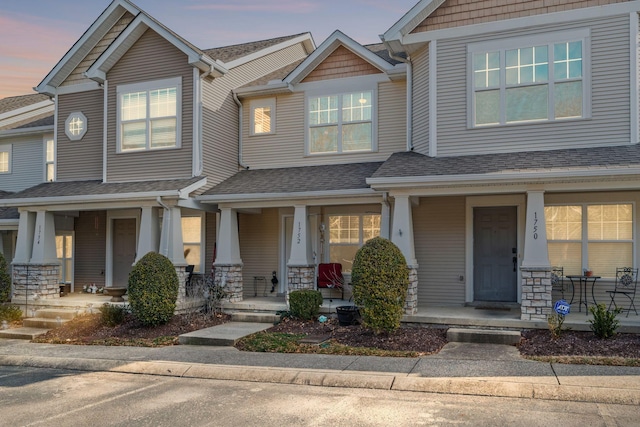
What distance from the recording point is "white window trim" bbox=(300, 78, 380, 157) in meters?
13.7

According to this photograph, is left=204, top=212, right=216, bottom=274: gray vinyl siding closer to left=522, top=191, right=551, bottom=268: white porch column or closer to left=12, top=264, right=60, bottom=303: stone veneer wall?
left=12, top=264, right=60, bottom=303: stone veneer wall

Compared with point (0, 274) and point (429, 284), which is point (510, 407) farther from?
point (0, 274)

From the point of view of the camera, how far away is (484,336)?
31.8ft

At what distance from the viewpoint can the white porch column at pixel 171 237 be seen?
12.9m

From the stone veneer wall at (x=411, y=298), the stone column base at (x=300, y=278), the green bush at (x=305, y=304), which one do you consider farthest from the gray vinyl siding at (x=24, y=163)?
the stone veneer wall at (x=411, y=298)

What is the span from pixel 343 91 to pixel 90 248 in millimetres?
8577

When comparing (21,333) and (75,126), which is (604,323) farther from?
(75,126)

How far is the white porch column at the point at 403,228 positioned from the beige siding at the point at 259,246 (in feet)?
13.9

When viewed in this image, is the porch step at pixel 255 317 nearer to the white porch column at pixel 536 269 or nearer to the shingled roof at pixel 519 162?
the shingled roof at pixel 519 162

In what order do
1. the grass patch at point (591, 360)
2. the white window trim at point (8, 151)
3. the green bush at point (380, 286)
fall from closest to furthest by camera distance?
the grass patch at point (591, 360)
the green bush at point (380, 286)
the white window trim at point (8, 151)

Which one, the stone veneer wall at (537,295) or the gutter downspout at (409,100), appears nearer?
the stone veneer wall at (537,295)

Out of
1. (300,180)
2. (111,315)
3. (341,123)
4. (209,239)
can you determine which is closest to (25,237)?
(111,315)

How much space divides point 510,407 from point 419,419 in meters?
1.18

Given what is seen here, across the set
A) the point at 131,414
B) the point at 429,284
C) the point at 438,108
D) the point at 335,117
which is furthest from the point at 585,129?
the point at 131,414
